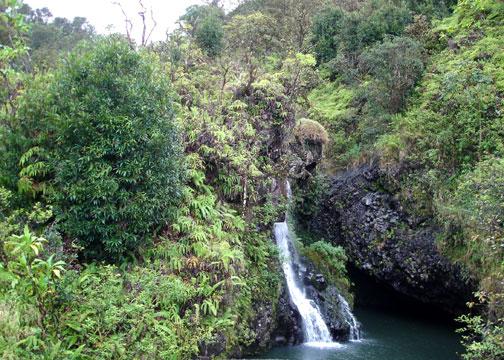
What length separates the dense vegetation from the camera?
834 cm

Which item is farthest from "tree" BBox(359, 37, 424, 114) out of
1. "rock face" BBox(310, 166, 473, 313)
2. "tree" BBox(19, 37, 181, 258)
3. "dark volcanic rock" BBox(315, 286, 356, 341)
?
"tree" BBox(19, 37, 181, 258)

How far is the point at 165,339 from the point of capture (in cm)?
873

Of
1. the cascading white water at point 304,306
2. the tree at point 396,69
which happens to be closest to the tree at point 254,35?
the tree at point 396,69

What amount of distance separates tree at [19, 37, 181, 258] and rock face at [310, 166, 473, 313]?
1217 centimetres

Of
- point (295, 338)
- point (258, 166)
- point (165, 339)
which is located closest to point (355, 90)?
point (258, 166)

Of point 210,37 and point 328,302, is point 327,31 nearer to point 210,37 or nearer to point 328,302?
point 210,37

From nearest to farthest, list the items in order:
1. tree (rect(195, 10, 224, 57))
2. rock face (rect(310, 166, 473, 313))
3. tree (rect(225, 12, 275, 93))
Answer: rock face (rect(310, 166, 473, 313)) < tree (rect(195, 10, 224, 57)) < tree (rect(225, 12, 275, 93))

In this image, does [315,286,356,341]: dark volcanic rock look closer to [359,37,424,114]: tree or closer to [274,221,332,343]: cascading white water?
[274,221,332,343]: cascading white water

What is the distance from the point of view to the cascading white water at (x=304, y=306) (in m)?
16.7

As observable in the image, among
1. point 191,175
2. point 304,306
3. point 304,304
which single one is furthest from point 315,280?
point 191,175

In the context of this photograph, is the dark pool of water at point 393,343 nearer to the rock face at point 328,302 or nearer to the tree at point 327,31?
the rock face at point 328,302

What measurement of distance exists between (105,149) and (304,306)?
10015 mm

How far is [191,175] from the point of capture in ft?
41.4

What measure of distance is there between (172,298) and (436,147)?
42.2 ft
